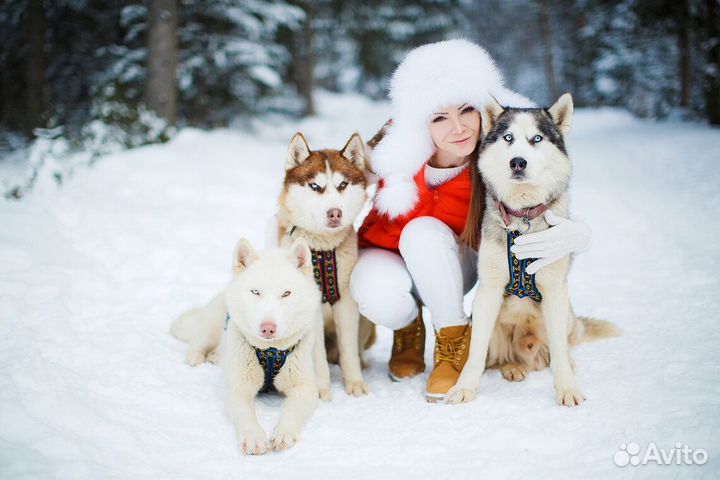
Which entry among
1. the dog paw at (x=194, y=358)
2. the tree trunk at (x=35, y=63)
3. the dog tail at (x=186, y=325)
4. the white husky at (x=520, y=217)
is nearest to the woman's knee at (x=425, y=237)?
the white husky at (x=520, y=217)

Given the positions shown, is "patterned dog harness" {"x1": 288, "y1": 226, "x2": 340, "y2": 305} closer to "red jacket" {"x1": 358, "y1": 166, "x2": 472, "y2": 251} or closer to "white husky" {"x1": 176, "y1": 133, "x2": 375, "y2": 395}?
"white husky" {"x1": 176, "y1": 133, "x2": 375, "y2": 395}

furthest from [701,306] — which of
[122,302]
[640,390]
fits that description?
[122,302]

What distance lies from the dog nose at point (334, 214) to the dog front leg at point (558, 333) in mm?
1117

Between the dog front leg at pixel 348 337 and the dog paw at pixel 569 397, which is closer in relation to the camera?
the dog paw at pixel 569 397

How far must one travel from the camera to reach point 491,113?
255 cm

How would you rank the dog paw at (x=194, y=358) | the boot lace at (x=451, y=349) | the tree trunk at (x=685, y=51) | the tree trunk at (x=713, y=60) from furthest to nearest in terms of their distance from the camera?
the tree trunk at (x=685, y=51)
the tree trunk at (x=713, y=60)
the dog paw at (x=194, y=358)
the boot lace at (x=451, y=349)

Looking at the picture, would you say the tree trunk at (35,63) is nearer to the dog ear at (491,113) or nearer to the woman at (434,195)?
the woman at (434,195)

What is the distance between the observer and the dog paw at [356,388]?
8.94 ft

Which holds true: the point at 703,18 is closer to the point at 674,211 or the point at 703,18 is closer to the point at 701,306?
the point at 674,211

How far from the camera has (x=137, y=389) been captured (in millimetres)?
2432

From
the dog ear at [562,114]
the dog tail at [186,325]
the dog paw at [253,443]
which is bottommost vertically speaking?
the dog paw at [253,443]

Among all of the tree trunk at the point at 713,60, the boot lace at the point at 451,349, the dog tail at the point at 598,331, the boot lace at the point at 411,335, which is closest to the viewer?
the boot lace at the point at 451,349

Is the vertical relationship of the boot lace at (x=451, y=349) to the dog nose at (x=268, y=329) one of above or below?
below

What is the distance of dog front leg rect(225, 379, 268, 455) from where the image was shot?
204 centimetres
